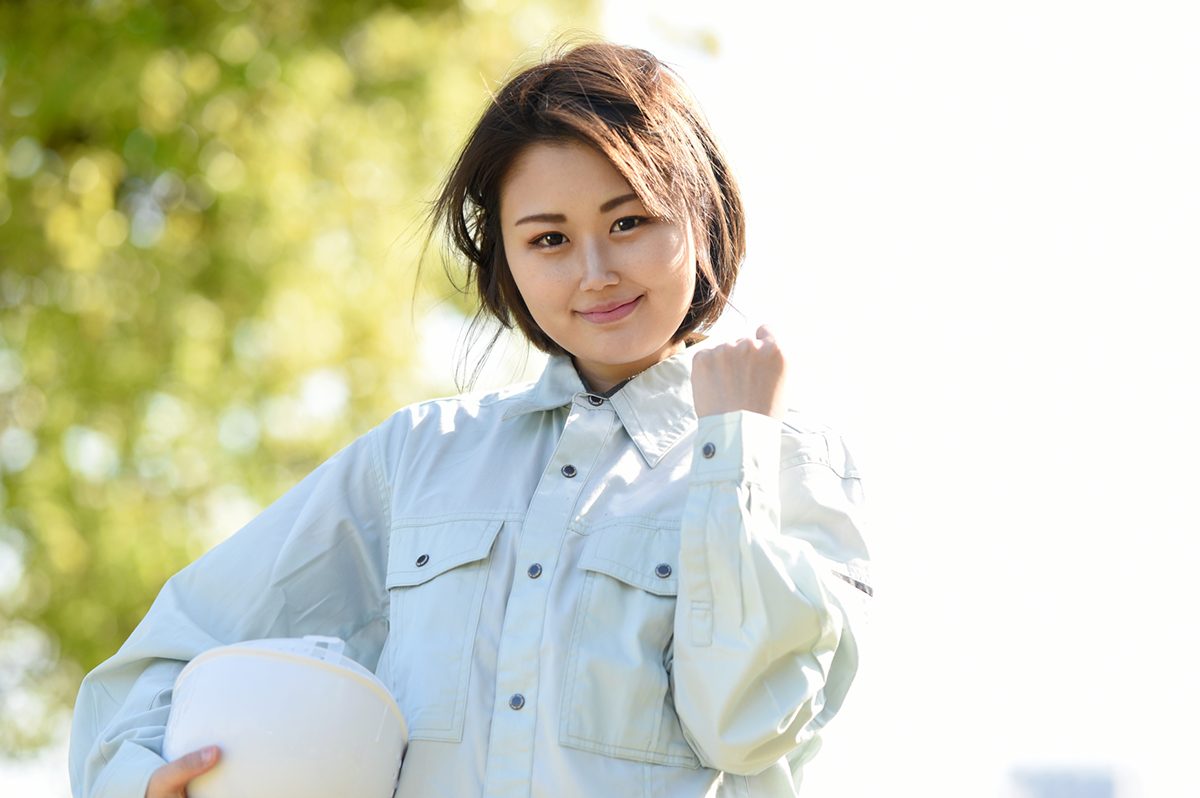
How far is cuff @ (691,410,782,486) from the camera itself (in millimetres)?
2078

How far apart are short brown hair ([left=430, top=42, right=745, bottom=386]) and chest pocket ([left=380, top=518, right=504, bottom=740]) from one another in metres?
0.40

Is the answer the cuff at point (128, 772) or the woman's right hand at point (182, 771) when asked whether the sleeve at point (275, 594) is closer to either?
the cuff at point (128, 772)

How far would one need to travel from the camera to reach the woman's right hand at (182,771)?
2059mm

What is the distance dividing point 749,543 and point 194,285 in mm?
5054

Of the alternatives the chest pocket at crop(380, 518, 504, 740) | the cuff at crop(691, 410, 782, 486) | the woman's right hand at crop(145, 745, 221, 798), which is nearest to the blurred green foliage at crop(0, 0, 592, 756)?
the chest pocket at crop(380, 518, 504, 740)

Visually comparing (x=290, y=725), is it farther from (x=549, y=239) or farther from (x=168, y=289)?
(x=168, y=289)

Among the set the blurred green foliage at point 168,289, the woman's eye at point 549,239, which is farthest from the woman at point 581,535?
the blurred green foliage at point 168,289

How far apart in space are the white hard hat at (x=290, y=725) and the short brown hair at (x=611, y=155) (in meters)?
0.70

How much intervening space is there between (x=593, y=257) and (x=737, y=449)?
368 millimetres

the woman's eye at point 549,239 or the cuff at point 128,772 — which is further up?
the woman's eye at point 549,239

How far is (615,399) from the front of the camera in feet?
7.84

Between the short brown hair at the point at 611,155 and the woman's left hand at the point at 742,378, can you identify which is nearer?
the woman's left hand at the point at 742,378

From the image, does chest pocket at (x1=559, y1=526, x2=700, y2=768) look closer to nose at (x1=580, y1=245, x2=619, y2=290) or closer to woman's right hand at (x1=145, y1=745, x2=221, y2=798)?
nose at (x1=580, y1=245, x2=619, y2=290)

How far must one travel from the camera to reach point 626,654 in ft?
6.97
